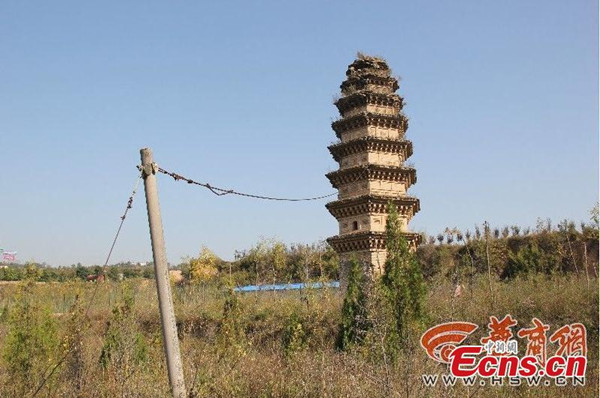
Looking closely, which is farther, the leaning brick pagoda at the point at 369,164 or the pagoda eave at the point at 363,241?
the leaning brick pagoda at the point at 369,164

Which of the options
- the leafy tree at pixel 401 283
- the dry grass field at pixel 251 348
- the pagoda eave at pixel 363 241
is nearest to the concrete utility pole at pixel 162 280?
the dry grass field at pixel 251 348

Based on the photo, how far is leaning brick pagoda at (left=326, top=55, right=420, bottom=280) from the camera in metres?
20.6

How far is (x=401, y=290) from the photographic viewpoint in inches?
571

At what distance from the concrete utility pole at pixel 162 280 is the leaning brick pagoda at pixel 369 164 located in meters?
15.3

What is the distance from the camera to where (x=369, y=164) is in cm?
2089

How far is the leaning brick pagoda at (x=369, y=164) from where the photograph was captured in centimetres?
2062

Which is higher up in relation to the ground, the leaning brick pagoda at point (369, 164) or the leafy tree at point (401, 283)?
the leaning brick pagoda at point (369, 164)

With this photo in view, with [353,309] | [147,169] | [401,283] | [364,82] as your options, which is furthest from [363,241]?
[147,169]

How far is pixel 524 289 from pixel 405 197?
5816mm

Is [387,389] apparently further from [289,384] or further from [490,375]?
[490,375]

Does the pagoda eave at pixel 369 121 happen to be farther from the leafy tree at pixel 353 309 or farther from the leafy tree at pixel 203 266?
the leafy tree at pixel 203 266

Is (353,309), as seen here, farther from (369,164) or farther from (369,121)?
(369,121)

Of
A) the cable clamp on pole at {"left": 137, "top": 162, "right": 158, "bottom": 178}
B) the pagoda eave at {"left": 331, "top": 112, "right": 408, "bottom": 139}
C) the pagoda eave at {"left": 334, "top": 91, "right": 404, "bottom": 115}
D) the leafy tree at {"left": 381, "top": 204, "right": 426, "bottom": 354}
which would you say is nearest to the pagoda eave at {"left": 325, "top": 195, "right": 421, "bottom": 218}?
the pagoda eave at {"left": 331, "top": 112, "right": 408, "bottom": 139}

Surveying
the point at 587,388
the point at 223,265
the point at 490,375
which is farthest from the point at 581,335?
the point at 223,265
